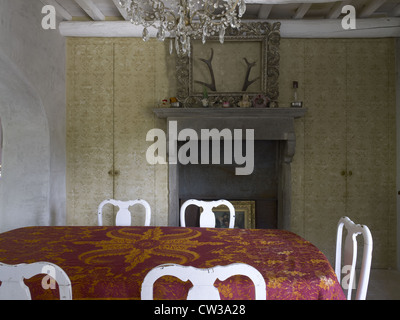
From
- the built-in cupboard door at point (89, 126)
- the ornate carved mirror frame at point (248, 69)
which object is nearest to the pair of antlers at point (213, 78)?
the ornate carved mirror frame at point (248, 69)

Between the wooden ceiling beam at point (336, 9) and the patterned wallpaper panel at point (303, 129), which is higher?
the wooden ceiling beam at point (336, 9)

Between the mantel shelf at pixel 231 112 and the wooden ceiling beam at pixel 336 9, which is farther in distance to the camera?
the mantel shelf at pixel 231 112

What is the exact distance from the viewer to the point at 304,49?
13.6ft

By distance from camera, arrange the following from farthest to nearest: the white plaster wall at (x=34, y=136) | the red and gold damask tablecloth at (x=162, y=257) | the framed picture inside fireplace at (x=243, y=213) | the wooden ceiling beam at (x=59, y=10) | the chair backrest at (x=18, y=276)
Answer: the framed picture inside fireplace at (x=243, y=213)
the wooden ceiling beam at (x=59, y=10)
the white plaster wall at (x=34, y=136)
the red and gold damask tablecloth at (x=162, y=257)
the chair backrest at (x=18, y=276)

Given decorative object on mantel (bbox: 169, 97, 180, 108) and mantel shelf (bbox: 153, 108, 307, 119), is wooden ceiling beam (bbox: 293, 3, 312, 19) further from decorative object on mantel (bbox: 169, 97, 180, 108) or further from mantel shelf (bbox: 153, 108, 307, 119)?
decorative object on mantel (bbox: 169, 97, 180, 108)

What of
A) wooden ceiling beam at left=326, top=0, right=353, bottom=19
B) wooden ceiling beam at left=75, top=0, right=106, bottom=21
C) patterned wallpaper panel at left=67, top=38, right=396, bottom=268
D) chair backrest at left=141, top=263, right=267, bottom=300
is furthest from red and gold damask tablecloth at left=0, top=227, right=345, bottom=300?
wooden ceiling beam at left=326, top=0, right=353, bottom=19

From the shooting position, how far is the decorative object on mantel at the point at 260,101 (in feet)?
12.9

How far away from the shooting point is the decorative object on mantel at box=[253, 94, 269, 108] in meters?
3.93

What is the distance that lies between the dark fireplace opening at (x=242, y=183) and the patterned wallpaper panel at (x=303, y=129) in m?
0.27

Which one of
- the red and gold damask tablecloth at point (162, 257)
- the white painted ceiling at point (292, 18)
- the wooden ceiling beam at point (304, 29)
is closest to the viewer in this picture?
the red and gold damask tablecloth at point (162, 257)

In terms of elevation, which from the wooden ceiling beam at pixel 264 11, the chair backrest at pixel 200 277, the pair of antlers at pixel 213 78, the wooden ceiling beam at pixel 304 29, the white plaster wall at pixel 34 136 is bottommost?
the chair backrest at pixel 200 277

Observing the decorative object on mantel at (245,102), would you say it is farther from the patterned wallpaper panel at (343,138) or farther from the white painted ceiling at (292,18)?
the white painted ceiling at (292,18)
